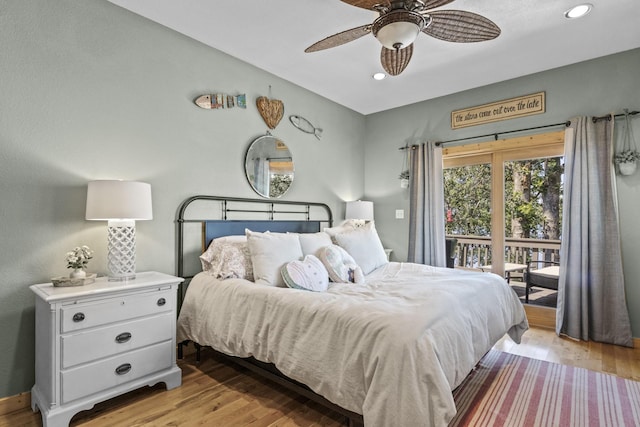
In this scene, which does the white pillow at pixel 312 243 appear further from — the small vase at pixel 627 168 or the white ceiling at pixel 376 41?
the small vase at pixel 627 168

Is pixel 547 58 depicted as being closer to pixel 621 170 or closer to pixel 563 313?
pixel 621 170

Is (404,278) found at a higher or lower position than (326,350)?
higher

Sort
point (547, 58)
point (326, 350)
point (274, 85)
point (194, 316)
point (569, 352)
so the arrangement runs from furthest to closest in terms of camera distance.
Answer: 1. point (274, 85)
2. point (547, 58)
3. point (569, 352)
4. point (194, 316)
5. point (326, 350)

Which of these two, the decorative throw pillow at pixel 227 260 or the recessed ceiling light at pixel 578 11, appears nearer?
the recessed ceiling light at pixel 578 11

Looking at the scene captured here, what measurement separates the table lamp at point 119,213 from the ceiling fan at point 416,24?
1.67m

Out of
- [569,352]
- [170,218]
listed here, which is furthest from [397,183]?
[170,218]

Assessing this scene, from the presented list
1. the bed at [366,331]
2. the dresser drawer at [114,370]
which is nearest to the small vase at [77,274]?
the dresser drawer at [114,370]

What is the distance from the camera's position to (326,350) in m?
1.72

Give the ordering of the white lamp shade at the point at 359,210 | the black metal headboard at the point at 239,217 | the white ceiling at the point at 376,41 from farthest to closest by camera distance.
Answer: the white lamp shade at the point at 359,210 < the black metal headboard at the point at 239,217 < the white ceiling at the point at 376,41

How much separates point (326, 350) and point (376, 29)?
70.7 inches

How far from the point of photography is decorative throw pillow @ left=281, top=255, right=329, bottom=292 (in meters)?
2.32

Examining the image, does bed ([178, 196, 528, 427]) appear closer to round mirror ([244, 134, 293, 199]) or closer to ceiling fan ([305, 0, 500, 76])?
round mirror ([244, 134, 293, 199])

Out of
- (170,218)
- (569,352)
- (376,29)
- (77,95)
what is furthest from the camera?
(569,352)

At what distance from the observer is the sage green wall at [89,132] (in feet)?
6.54
